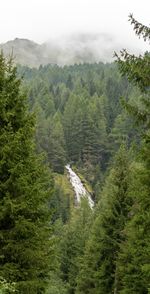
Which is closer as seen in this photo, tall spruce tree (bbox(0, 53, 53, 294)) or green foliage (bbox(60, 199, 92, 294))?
tall spruce tree (bbox(0, 53, 53, 294))

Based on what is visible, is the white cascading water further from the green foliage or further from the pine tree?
the pine tree

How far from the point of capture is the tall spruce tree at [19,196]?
42.8 feet

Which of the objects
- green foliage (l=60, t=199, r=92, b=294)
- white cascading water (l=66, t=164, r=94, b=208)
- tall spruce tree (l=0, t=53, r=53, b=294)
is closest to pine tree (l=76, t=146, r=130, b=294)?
tall spruce tree (l=0, t=53, r=53, b=294)

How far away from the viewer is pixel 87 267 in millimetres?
31234

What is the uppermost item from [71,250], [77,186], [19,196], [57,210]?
[19,196]

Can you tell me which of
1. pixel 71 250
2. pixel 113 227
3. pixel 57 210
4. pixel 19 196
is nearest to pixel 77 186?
pixel 71 250

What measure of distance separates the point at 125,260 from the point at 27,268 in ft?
37.1

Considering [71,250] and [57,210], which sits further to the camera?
[71,250]

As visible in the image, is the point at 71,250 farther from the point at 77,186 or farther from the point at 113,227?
the point at 77,186

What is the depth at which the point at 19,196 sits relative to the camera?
13445mm

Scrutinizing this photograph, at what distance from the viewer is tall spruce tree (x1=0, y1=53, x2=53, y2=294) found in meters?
13.0

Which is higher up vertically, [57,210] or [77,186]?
[57,210]

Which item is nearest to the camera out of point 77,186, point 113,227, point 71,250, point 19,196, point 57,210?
point 19,196

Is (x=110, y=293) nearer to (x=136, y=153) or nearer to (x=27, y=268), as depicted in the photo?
(x=27, y=268)
